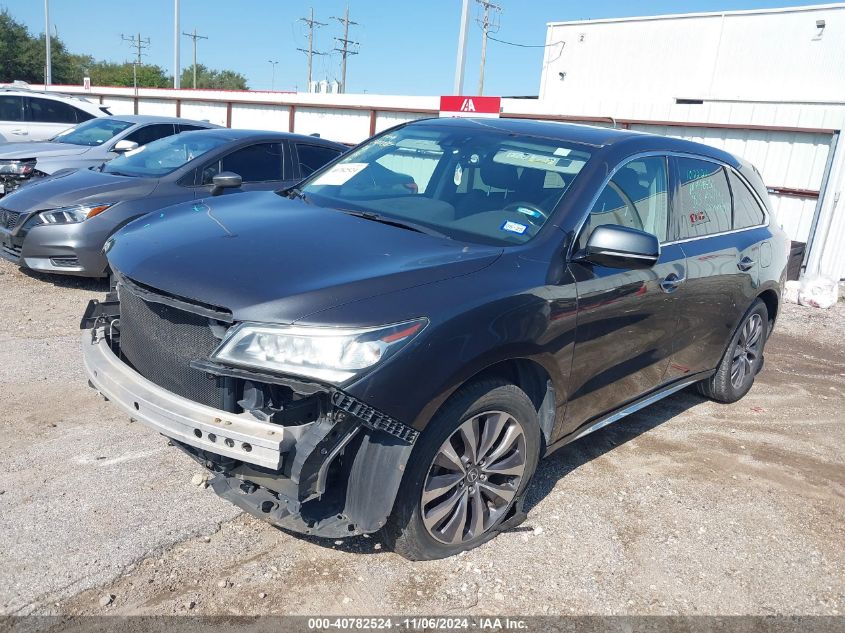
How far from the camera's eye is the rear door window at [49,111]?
13.3 m

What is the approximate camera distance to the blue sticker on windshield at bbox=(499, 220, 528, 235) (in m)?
3.39

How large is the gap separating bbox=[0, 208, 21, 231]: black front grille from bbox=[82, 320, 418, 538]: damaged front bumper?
4.71 meters

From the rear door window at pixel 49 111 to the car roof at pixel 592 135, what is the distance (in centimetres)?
1126

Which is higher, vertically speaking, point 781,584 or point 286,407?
point 286,407

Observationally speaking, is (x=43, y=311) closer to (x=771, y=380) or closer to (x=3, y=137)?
(x=771, y=380)

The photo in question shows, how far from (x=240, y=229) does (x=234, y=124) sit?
2247 cm

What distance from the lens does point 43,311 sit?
20.6ft

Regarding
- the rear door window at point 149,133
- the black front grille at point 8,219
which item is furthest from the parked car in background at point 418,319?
the rear door window at point 149,133

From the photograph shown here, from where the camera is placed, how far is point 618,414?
4.04 m

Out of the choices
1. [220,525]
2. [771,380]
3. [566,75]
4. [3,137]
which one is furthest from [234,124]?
[220,525]

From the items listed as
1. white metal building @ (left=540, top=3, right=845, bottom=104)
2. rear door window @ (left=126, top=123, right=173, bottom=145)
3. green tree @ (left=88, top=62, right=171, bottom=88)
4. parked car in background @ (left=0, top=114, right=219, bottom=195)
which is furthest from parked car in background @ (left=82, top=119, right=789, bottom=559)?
green tree @ (left=88, top=62, right=171, bottom=88)

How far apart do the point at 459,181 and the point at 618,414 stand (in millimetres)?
1550

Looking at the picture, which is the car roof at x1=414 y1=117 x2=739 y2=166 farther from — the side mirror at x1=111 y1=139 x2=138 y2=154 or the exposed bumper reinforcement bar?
the side mirror at x1=111 y1=139 x2=138 y2=154

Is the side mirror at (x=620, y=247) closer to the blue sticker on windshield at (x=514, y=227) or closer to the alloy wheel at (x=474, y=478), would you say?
the blue sticker on windshield at (x=514, y=227)
